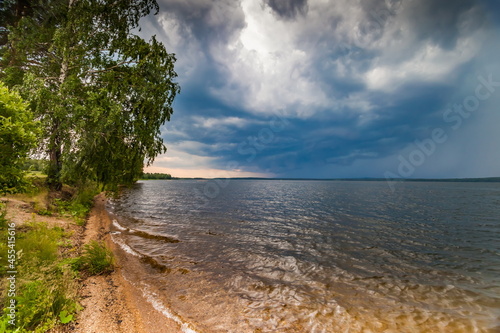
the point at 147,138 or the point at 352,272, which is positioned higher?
the point at 147,138

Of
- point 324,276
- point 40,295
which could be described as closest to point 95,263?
point 40,295

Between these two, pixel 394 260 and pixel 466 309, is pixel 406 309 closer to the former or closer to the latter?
pixel 466 309

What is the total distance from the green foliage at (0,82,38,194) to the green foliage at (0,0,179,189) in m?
6.97

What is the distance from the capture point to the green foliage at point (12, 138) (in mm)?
6629

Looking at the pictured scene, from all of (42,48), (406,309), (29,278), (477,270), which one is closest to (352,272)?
(406,309)

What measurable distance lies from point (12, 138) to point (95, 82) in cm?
1258

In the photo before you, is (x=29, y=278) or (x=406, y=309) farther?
(x=406, y=309)

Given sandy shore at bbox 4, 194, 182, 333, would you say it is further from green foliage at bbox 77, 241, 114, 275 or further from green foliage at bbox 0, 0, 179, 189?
green foliage at bbox 0, 0, 179, 189

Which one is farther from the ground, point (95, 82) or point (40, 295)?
point (95, 82)

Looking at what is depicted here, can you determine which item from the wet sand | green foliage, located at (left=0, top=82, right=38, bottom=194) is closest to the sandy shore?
the wet sand

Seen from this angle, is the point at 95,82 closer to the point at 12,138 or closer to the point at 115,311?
the point at 12,138

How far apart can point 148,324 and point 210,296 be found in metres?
2.34

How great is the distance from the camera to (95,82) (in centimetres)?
1680

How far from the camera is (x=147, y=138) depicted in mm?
16391
